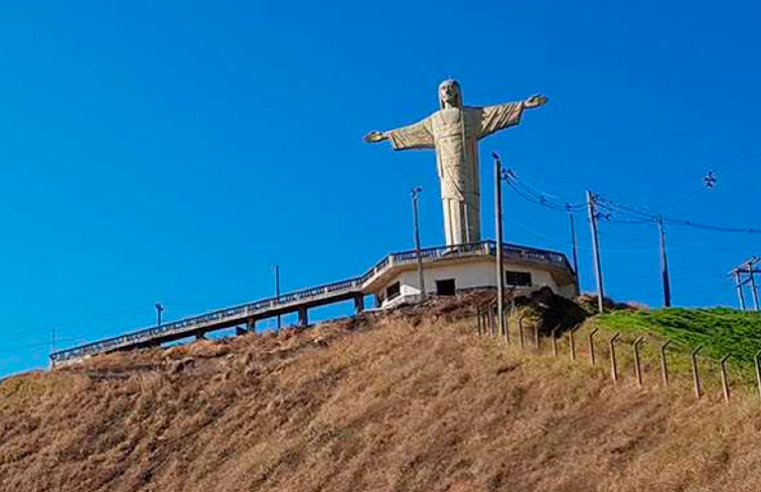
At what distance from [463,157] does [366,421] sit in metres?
19.9

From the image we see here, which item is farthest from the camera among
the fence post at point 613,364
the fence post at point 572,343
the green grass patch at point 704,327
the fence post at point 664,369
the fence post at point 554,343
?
the fence post at point 554,343

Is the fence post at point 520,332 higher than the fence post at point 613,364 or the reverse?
higher

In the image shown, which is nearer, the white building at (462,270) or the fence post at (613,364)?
the fence post at (613,364)

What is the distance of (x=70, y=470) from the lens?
1494 inches

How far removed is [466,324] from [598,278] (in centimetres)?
761

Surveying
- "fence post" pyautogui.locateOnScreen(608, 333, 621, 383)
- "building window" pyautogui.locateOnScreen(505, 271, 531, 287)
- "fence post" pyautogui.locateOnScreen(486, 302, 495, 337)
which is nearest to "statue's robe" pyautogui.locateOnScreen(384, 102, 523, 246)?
"building window" pyautogui.locateOnScreen(505, 271, 531, 287)

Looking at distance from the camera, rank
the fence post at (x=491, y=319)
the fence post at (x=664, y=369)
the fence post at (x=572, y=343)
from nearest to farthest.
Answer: the fence post at (x=664, y=369) → the fence post at (x=572, y=343) → the fence post at (x=491, y=319)

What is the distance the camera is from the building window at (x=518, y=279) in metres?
50.8

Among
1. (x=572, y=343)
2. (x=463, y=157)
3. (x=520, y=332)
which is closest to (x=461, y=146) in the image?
(x=463, y=157)

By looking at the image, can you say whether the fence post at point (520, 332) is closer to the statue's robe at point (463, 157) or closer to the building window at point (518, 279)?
the building window at point (518, 279)

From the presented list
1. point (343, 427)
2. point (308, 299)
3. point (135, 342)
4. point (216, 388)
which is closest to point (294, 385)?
point (216, 388)

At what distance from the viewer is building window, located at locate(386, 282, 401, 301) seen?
52.2 meters

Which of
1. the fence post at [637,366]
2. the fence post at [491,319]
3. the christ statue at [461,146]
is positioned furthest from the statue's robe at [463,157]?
the fence post at [637,366]

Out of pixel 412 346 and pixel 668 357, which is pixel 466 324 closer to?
pixel 412 346
